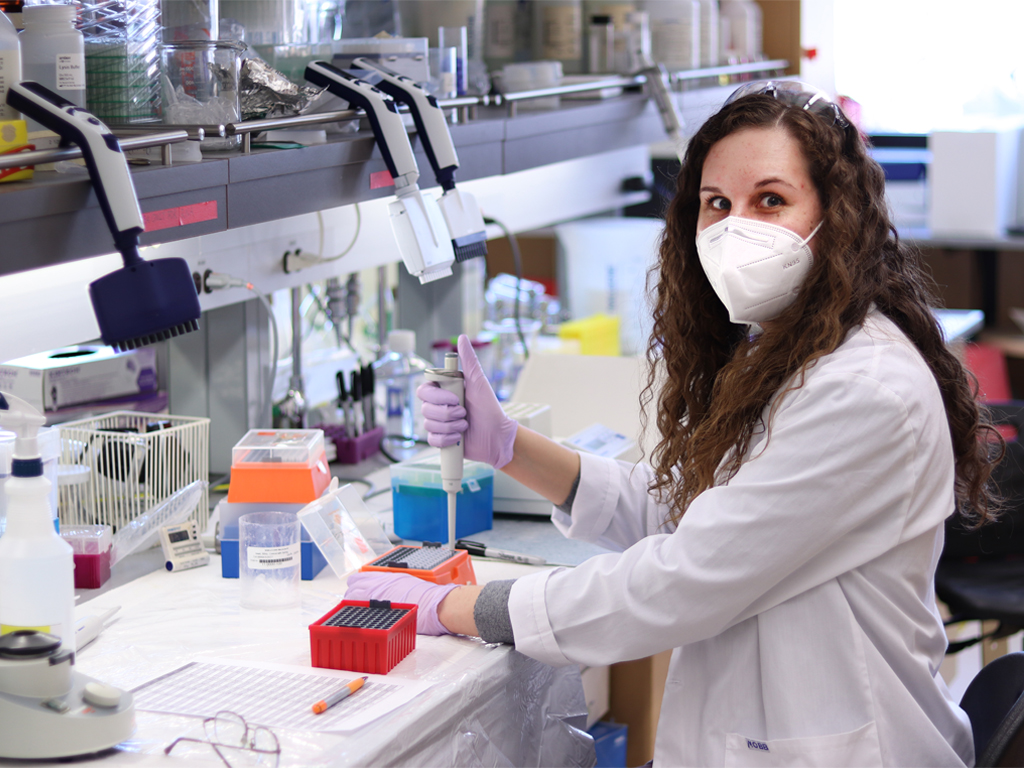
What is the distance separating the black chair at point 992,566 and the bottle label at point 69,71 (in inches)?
80.2

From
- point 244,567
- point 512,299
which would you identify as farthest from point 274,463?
point 512,299

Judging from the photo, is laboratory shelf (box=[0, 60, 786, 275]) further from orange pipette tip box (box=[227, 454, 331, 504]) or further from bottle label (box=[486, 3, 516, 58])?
orange pipette tip box (box=[227, 454, 331, 504])

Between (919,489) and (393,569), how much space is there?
702mm

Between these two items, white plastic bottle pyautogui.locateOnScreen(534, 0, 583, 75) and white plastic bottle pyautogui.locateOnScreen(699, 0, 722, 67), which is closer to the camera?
white plastic bottle pyautogui.locateOnScreen(534, 0, 583, 75)

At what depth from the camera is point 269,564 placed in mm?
1529

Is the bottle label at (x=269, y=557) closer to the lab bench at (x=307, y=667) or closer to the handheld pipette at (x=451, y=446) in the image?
the lab bench at (x=307, y=667)

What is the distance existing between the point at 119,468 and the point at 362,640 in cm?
62

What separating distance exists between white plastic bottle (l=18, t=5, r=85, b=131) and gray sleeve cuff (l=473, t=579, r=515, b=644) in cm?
82

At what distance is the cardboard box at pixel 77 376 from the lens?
186 centimetres

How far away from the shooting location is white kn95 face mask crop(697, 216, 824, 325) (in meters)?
1.35

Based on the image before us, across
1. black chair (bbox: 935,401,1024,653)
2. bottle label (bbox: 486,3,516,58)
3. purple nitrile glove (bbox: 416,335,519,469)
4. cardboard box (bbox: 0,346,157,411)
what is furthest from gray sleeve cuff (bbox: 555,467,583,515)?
bottle label (bbox: 486,3,516,58)

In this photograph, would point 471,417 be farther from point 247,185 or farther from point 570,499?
point 247,185

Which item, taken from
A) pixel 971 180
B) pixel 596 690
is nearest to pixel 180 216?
pixel 596 690

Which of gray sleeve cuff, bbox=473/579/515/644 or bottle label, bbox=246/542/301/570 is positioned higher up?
bottle label, bbox=246/542/301/570
